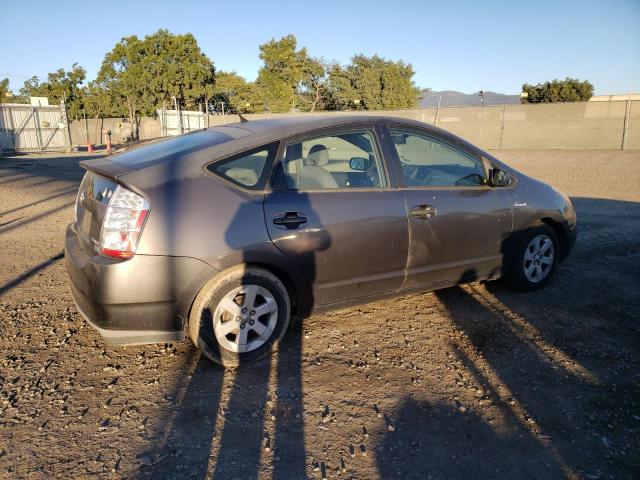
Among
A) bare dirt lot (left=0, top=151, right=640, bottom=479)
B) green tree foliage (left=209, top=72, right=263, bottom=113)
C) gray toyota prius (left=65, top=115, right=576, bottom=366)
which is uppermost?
green tree foliage (left=209, top=72, right=263, bottom=113)

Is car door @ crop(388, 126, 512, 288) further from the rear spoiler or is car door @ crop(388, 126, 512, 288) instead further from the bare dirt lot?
the rear spoiler

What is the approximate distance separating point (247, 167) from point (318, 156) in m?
0.63

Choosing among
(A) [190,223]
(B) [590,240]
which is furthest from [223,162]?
(B) [590,240]

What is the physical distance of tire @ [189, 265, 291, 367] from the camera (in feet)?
10.2

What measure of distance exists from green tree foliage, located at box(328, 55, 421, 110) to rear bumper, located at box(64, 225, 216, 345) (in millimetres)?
54212

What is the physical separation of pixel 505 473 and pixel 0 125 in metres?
29.2

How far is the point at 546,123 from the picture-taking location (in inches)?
941

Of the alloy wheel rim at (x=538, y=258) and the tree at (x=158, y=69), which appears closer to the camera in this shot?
the alloy wheel rim at (x=538, y=258)

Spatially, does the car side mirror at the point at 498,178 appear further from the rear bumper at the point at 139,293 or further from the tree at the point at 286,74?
the tree at the point at 286,74

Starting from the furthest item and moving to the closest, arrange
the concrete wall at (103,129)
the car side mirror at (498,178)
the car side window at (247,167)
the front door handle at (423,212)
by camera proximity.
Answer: the concrete wall at (103,129)
the car side mirror at (498,178)
the front door handle at (423,212)
the car side window at (247,167)

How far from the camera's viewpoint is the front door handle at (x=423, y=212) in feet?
12.3

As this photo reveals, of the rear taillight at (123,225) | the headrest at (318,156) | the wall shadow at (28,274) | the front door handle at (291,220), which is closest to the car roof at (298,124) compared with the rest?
the headrest at (318,156)

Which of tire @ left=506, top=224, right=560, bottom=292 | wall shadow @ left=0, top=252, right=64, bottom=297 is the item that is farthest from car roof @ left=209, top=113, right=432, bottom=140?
wall shadow @ left=0, top=252, right=64, bottom=297

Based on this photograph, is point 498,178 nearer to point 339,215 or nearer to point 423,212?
point 423,212
